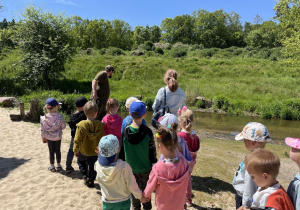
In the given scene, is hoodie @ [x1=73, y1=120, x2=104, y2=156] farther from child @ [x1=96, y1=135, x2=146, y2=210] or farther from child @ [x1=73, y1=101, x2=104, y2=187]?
child @ [x1=96, y1=135, x2=146, y2=210]

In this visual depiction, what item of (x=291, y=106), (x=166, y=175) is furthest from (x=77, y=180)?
(x=291, y=106)

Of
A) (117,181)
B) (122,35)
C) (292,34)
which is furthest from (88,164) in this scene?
(122,35)

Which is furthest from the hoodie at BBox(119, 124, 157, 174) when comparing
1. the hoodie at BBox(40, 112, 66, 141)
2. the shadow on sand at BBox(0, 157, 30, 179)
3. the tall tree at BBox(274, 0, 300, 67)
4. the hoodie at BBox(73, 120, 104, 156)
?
the tall tree at BBox(274, 0, 300, 67)

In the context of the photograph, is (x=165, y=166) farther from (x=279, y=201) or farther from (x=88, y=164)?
(x=88, y=164)

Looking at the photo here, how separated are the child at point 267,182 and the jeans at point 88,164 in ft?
9.35

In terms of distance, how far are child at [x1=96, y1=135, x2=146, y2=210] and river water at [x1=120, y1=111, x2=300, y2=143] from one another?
8.68m

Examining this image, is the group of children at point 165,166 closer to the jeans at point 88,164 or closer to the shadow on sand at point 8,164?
the jeans at point 88,164

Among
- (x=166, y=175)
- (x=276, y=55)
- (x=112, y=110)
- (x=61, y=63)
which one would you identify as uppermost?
(x=276, y=55)

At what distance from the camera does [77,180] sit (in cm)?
462

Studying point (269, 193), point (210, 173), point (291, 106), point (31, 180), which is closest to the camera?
point (269, 193)

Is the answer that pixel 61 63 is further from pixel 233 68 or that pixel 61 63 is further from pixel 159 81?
pixel 233 68

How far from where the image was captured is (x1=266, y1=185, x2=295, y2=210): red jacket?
1.73 meters

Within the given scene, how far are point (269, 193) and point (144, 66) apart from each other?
2601 centimetres

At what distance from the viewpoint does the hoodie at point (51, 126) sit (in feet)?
15.2
